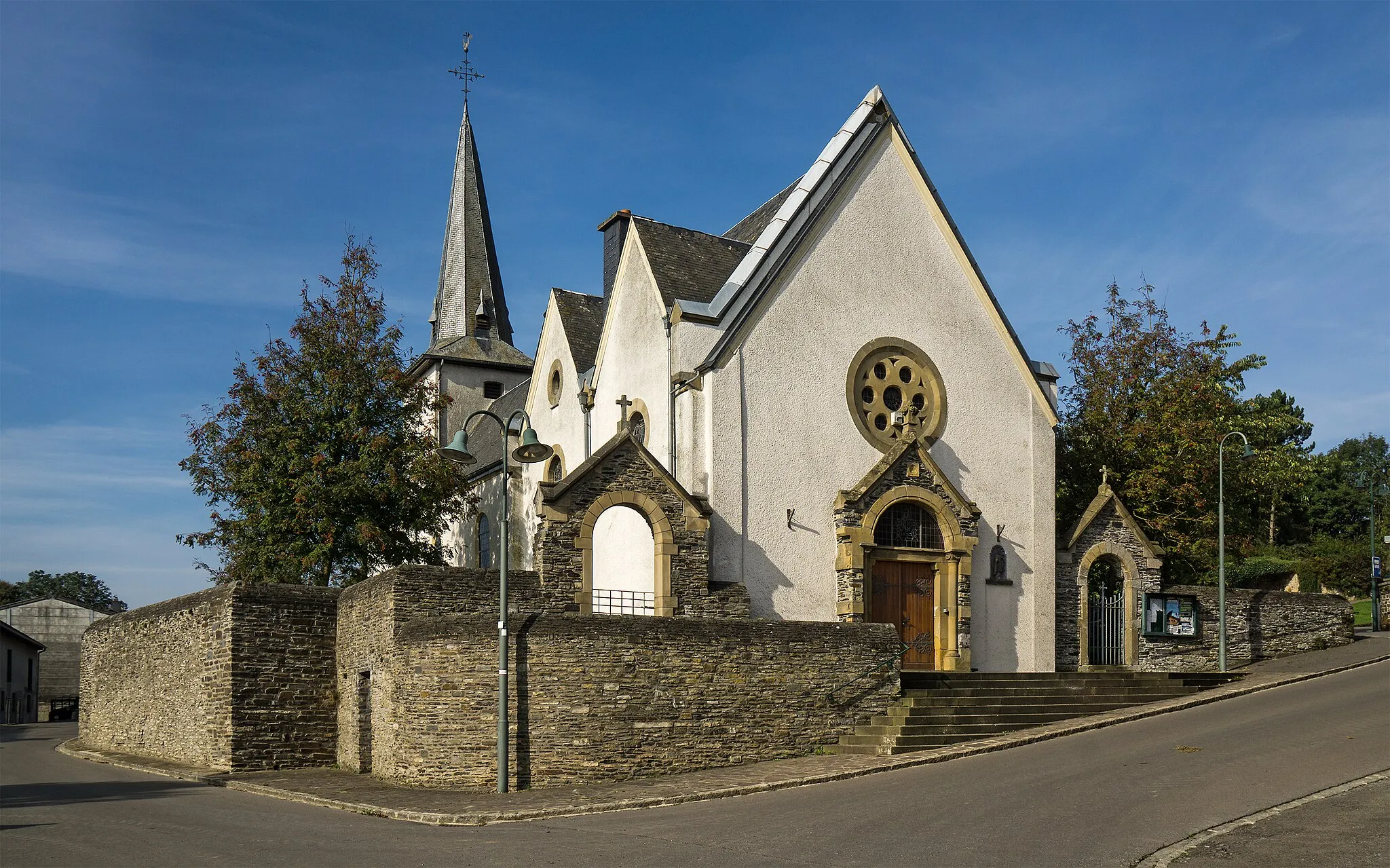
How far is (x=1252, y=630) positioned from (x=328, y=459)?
1981 centimetres

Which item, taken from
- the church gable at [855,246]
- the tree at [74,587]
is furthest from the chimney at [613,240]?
the tree at [74,587]

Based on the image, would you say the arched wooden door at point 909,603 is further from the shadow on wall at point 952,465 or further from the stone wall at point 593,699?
the stone wall at point 593,699

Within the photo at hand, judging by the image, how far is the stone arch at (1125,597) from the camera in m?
25.5

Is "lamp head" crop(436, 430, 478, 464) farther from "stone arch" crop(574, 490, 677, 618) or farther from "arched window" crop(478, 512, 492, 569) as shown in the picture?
"arched window" crop(478, 512, 492, 569)

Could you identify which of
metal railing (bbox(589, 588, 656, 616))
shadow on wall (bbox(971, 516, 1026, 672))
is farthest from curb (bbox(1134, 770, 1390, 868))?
metal railing (bbox(589, 588, 656, 616))

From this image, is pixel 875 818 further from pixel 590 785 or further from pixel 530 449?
pixel 530 449

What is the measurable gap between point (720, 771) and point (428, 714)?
3947mm

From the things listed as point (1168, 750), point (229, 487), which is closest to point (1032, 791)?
point (1168, 750)

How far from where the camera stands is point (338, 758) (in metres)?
20.5

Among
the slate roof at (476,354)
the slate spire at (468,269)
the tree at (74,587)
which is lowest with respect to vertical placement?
the tree at (74,587)

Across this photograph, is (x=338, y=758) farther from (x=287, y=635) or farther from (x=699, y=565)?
(x=699, y=565)

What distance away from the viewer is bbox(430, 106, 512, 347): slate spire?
153 ft

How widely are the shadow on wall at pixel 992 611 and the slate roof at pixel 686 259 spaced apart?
7049mm

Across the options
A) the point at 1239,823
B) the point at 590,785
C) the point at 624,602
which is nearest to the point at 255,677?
the point at 624,602
